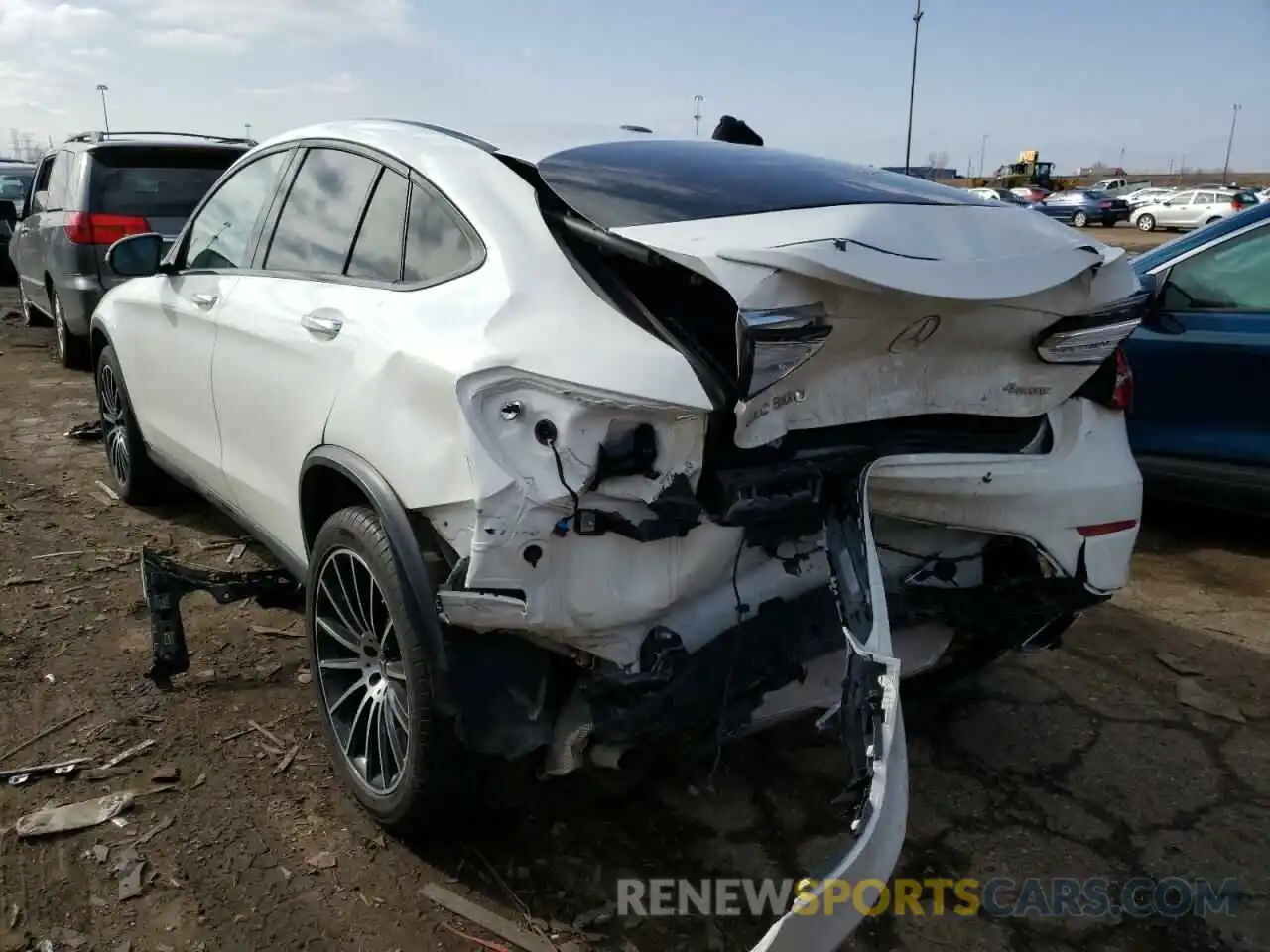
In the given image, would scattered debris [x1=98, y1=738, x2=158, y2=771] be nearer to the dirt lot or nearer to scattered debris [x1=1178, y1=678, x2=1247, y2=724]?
the dirt lot

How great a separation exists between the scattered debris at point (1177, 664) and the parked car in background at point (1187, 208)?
35.9 m

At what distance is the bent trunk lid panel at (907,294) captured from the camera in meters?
1.99

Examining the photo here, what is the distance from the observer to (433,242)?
8.53 ft

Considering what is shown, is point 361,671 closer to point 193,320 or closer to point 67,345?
point 193,320

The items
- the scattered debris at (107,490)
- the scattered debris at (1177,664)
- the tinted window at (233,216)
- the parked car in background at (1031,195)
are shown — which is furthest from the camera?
the parked car in background at (1031,195)

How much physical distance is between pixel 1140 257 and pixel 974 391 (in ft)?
10.8

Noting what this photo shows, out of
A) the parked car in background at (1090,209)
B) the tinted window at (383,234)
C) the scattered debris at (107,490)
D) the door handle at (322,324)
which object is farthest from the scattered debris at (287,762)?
the parked car in background at (1090,209)

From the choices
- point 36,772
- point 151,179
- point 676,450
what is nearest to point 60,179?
point 151,179

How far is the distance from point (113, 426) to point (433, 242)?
328 centimetres

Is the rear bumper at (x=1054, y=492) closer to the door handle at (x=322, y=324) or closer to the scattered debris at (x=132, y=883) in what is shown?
the door handle at (x=322, y=324)

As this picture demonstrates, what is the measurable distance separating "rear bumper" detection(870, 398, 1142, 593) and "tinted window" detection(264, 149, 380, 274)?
1696mm

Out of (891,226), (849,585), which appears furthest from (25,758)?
(891,226)

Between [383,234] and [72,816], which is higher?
[383,234]

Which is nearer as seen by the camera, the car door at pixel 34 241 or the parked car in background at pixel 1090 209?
the car door at pixel 34 241
